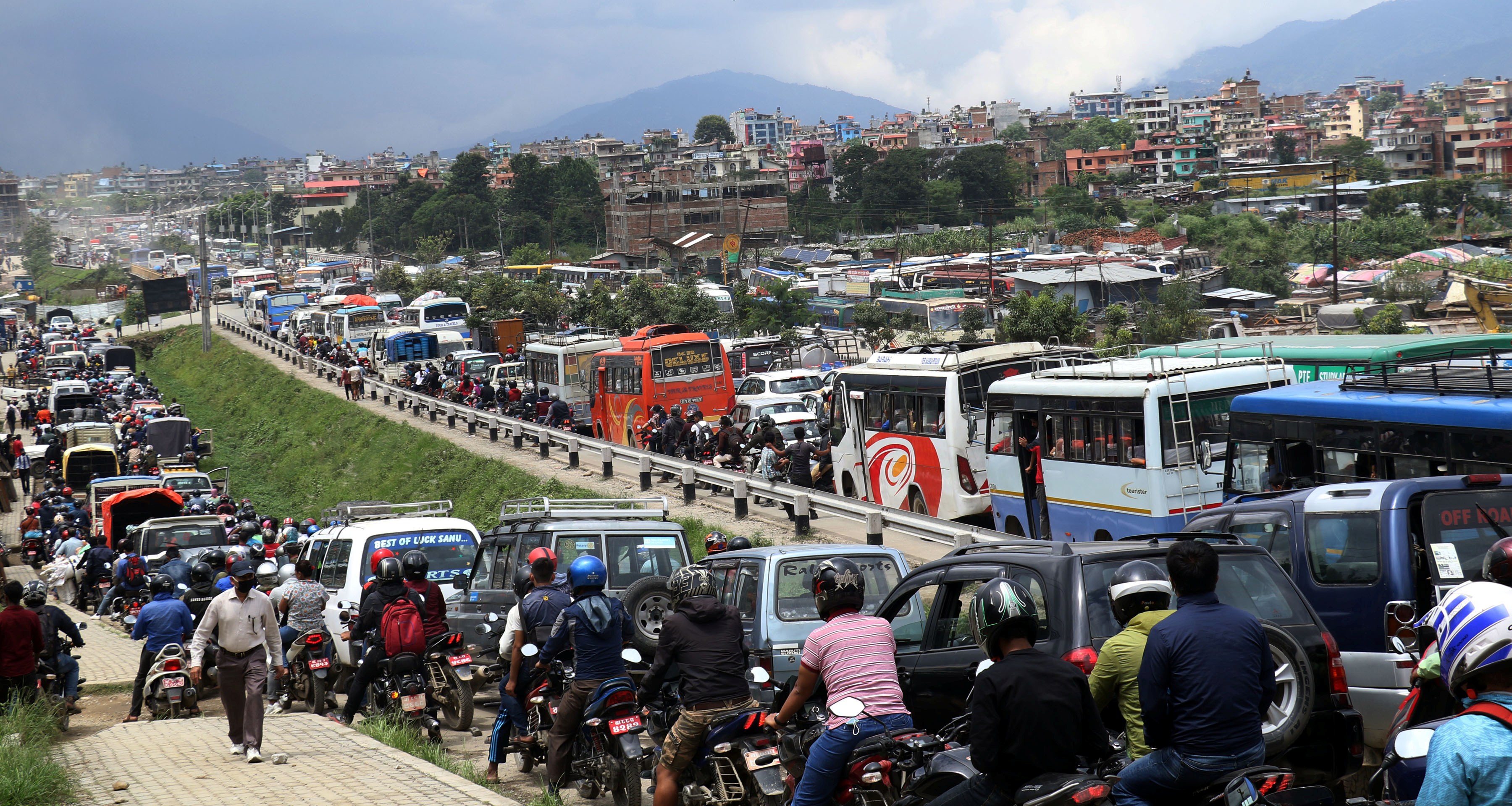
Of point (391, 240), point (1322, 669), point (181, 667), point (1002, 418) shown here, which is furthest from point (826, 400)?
point (391, 240)

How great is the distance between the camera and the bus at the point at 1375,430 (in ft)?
36.1

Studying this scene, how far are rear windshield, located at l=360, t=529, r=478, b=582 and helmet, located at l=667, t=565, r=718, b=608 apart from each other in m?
6.57

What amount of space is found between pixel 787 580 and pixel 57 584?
20515 mm

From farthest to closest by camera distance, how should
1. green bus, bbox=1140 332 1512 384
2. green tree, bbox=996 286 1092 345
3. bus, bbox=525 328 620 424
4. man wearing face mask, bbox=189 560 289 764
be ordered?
green tree, bbox=996 286 1092 345 → bus, bbox=525 328 620 424 → green bus, bbox=1140 332 1512 384 → man wearing face mask, bbox=189 560 289 764

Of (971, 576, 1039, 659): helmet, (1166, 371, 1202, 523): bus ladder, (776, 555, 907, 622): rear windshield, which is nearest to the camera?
(971, 576, 1039, 659): helmet

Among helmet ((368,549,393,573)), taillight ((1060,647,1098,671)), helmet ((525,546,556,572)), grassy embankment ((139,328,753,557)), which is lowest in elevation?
grassy embankment ((139,328,753,557))

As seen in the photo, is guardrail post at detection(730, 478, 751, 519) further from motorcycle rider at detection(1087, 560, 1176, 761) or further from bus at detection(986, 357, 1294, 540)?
motorcycle rider at detection(1087, 560, 1176, 761)

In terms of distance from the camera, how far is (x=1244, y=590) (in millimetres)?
6891

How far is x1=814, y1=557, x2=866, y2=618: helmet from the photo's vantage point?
251 inches

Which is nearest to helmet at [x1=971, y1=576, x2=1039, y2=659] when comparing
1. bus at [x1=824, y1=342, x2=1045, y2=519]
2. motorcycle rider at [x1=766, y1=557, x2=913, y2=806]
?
motorcycle rider at [x1=766, y1=557, x2=913, y2=806]

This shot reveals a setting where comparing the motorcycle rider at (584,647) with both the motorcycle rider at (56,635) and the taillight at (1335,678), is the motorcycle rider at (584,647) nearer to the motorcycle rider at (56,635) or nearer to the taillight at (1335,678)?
the taillight at (1335,678)

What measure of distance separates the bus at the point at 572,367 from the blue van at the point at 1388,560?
97.4 ft

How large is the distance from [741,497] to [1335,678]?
1488 centimetres

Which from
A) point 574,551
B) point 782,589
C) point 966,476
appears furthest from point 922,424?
point 782,589
